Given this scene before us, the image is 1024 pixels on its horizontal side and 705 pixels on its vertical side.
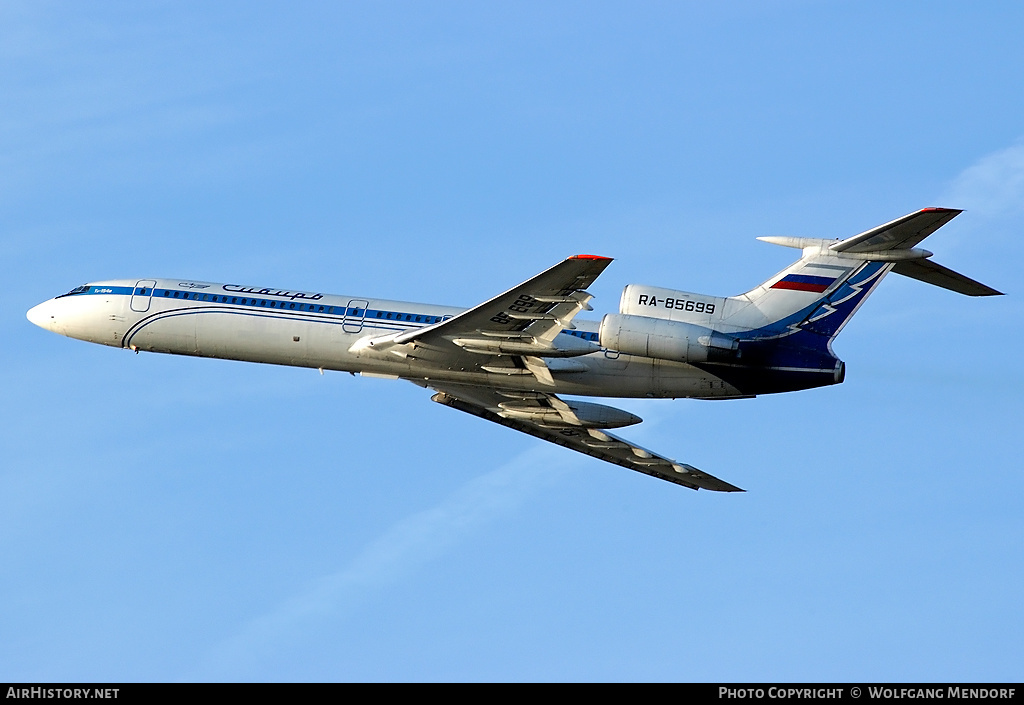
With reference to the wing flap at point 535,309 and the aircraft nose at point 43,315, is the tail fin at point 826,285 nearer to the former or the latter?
the wing flap at point 535,309

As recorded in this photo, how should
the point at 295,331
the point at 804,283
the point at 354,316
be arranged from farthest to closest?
the point at 295,331 → the point at 354,316 → the point at 804,283

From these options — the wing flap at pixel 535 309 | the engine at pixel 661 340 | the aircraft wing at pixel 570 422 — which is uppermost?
the wing flap at pixel 535 309

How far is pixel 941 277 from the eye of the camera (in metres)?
36.2

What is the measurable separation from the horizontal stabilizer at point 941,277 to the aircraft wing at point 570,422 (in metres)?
9.75

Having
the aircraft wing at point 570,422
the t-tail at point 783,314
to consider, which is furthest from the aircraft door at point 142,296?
the t-tail at point 783,314

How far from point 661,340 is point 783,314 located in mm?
4416

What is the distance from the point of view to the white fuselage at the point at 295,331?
37531 mm

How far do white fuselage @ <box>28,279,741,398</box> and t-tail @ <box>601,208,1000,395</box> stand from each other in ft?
4.82

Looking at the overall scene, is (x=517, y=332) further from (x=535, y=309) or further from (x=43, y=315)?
(x=43, y=315)

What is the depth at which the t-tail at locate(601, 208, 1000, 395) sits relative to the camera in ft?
115

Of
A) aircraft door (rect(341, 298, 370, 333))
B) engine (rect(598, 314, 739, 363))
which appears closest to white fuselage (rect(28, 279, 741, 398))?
aircraft door (rect(341, 298, 370, 333))

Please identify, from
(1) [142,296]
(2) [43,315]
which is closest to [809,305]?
(1) [142,296]
